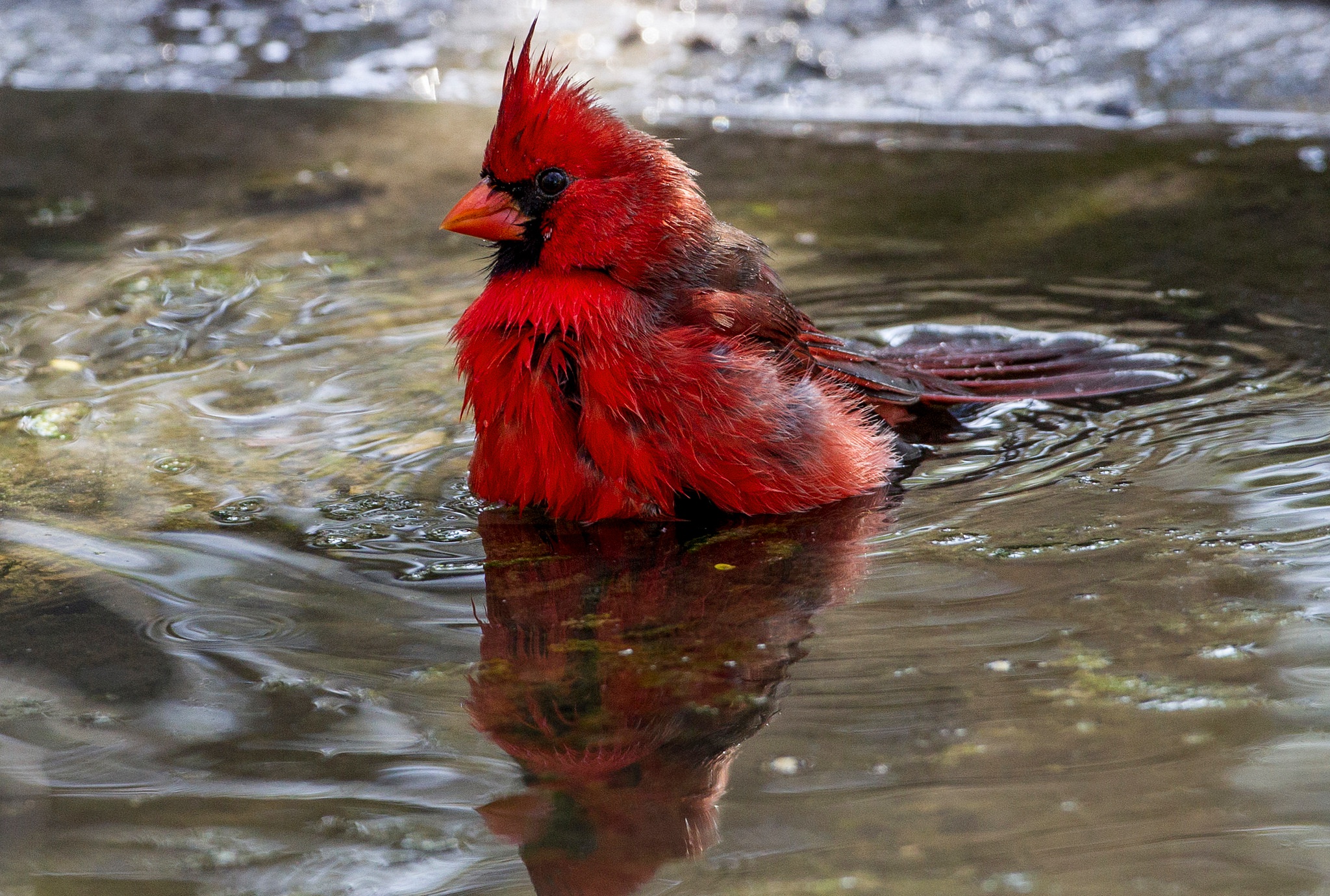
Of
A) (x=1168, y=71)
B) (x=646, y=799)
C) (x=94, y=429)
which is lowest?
(x=646, y=799)

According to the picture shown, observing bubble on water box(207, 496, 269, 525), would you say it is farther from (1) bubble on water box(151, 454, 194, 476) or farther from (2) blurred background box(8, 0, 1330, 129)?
(2) blurred background box(8, 0, 1330, 129)

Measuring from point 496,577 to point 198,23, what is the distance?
5.88m

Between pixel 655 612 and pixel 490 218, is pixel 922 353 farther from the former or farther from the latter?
pixel 655 612

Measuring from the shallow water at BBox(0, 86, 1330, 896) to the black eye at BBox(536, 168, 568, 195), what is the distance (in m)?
0.79

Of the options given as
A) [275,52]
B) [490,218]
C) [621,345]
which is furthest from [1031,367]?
[275,52]

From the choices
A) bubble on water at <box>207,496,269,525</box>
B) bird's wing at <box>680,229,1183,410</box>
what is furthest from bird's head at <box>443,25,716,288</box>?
bubble on water at <box>207,496,269,525</box>

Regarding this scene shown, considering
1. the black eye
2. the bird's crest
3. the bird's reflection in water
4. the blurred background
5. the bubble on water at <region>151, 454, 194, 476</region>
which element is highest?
the blurred background

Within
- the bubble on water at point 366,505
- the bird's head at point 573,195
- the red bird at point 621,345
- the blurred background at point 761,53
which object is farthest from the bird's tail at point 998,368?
the blurred background at point 761,53

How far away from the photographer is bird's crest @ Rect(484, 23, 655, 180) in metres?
3.43

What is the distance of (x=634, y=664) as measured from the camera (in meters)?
2.72

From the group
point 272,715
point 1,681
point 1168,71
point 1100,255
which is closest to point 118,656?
point 1,681

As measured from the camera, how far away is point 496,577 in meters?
3.15

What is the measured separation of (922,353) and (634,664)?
6.11 ft

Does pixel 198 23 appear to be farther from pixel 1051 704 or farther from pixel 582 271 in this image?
pixel 1051 704
